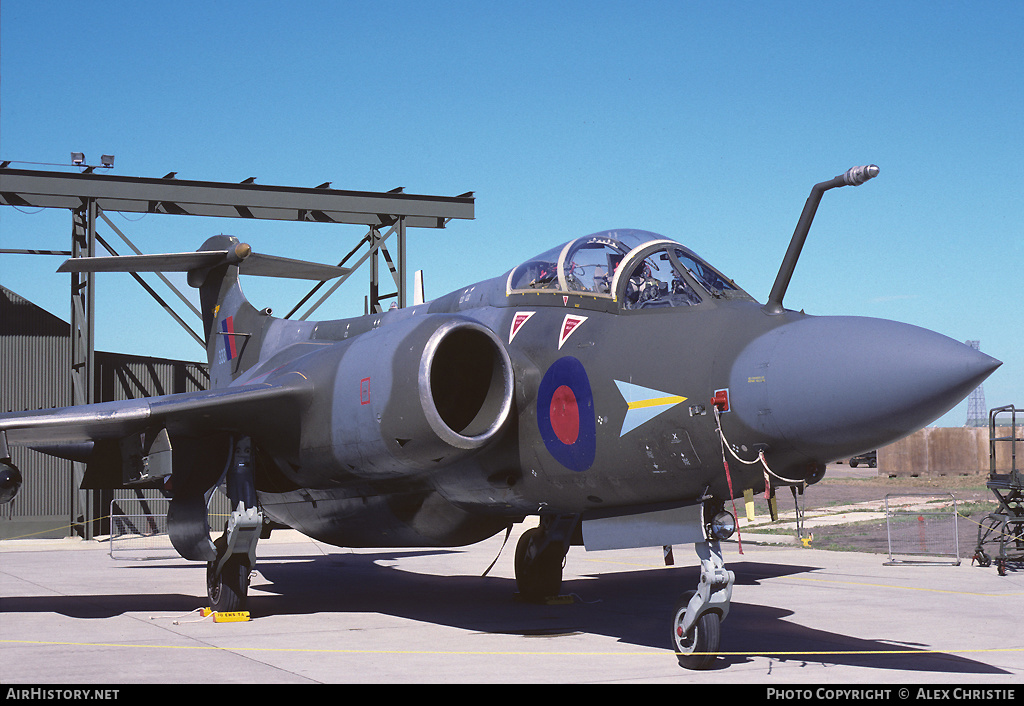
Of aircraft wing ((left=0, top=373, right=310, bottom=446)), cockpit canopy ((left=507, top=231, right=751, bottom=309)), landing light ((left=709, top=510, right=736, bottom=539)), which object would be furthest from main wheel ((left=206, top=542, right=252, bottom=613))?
landing light ((left=709, top=510, right=736, bottom=539))

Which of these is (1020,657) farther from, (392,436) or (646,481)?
(392,436)

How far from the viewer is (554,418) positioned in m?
8.12

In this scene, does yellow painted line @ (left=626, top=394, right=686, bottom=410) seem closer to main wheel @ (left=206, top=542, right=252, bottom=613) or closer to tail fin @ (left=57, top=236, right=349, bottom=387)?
main wheel @ (left=206, top=542, right=252, bottom=613)

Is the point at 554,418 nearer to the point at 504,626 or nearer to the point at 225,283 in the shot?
→ the point at 504,626

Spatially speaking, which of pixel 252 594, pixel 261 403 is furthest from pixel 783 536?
pixel 261 403

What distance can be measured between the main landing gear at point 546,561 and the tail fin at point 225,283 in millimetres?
5512

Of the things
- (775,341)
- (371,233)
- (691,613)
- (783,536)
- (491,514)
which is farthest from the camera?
(371,233)

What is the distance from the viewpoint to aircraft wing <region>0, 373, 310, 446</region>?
9805 millimetres

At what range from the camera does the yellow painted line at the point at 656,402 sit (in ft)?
23.6

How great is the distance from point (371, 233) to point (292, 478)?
16.7 m

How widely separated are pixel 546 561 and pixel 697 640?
4.48 m

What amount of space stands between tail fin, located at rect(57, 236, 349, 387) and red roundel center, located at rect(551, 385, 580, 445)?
299 inches
